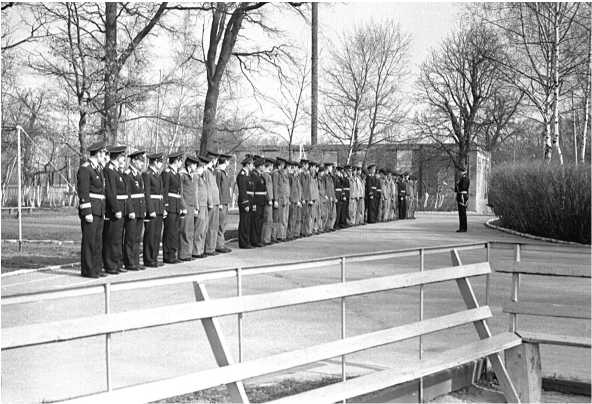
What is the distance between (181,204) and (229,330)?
717 centimetres

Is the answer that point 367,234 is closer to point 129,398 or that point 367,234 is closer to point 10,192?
point 129,398

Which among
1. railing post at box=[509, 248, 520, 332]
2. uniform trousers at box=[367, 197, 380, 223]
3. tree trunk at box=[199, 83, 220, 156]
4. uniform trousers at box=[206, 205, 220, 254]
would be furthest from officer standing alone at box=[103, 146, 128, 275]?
uniform trousers at box=[367, 197, 380, 223]

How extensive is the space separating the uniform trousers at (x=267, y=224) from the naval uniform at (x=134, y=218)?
525 cm

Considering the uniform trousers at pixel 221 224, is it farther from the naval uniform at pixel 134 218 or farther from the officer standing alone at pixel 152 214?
the naval uniform at pixel 134 218

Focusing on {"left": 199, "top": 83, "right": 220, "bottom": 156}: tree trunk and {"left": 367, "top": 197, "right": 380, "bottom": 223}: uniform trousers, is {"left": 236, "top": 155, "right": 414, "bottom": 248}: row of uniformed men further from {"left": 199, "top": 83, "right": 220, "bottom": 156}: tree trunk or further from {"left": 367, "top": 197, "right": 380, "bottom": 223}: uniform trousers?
{"left": 199, "top": 83, "right": 220, "bottom": 156}: tree trunk

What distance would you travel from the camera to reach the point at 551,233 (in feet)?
73.7

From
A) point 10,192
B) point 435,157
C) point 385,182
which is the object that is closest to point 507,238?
point 385,182

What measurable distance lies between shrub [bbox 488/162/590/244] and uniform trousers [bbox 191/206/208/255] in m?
10.2

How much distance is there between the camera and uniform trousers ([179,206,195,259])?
15250mm

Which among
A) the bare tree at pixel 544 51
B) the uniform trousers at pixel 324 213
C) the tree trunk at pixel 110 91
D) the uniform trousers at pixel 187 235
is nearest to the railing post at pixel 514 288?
the uniform trousers at pixel 187 235

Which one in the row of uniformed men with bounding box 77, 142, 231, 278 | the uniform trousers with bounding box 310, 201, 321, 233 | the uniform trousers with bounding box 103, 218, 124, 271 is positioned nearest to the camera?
the row of uniformed men with bounding box 77, 142, 231, 278

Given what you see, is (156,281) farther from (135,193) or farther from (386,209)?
(386,209)

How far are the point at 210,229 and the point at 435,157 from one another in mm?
36877

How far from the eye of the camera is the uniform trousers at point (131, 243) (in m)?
13.6
